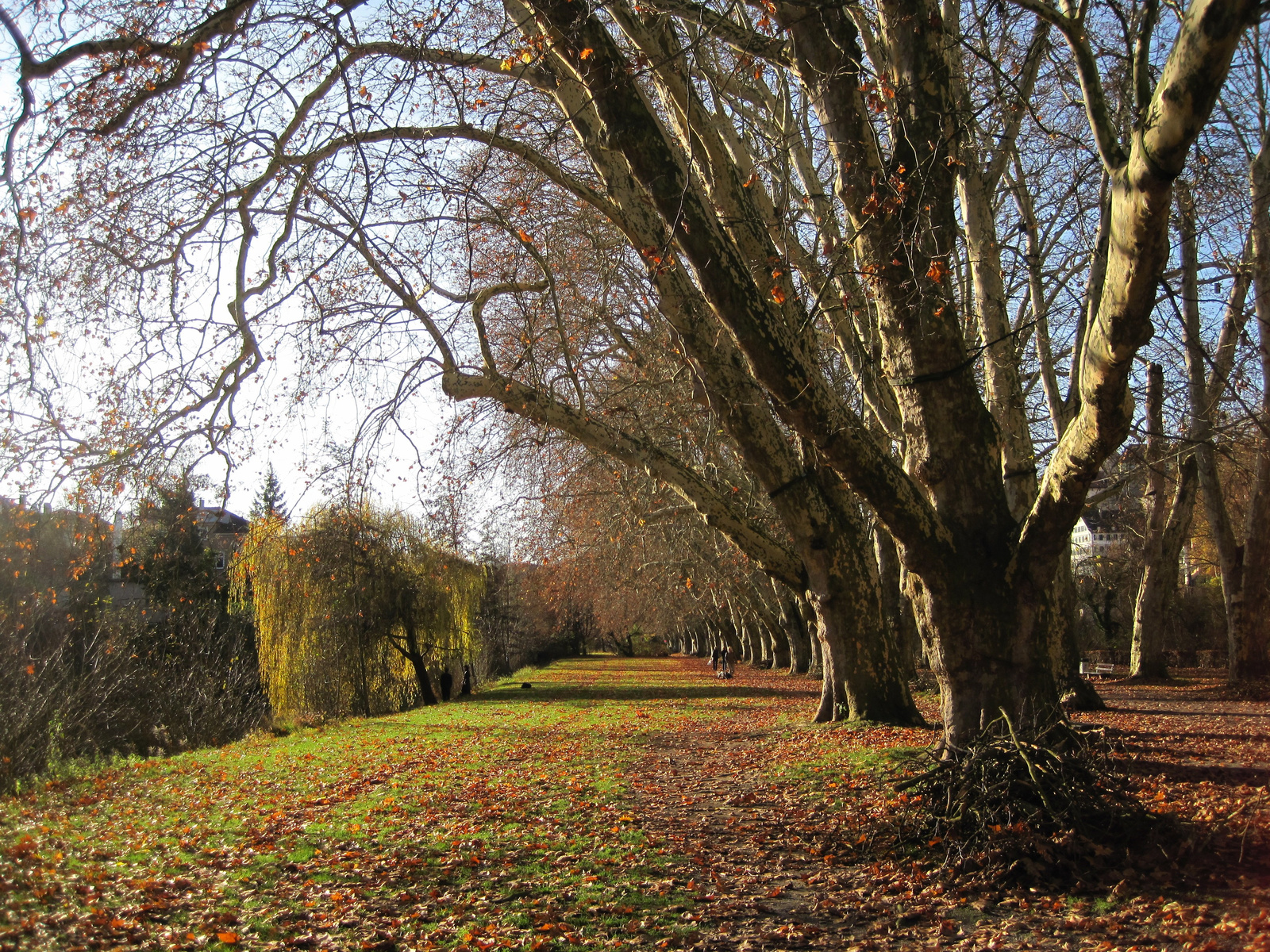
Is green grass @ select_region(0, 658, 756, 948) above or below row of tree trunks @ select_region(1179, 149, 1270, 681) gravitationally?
below

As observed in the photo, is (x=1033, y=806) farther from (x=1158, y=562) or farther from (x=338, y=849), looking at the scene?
(x=1158, y=562)

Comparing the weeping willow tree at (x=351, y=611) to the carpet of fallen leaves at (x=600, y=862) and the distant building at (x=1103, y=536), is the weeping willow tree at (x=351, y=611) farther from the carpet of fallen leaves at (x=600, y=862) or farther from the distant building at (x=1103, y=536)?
the distant building at (x=1103, y=536)

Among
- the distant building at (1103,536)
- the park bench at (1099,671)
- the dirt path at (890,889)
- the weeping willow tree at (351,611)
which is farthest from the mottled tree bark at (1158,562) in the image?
the weeping willow tree at (351,611)

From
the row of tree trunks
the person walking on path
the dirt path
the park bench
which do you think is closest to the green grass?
the dirt path

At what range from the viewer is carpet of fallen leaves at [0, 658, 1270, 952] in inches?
169

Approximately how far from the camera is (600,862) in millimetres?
5609

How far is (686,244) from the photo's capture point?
6.26m

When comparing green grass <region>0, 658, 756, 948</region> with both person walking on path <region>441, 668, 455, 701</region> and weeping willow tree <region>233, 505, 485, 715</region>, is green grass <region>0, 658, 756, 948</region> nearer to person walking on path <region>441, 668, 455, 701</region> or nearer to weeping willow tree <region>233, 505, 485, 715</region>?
weeping willow tree <region>233, 505, 485, 715</region>

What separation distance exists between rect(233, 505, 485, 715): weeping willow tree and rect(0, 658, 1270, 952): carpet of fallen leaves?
11283 millimetres

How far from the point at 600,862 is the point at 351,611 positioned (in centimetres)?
1843

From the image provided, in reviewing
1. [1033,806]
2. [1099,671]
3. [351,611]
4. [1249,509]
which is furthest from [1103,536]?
[1033,806]

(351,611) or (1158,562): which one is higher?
(1158,562)

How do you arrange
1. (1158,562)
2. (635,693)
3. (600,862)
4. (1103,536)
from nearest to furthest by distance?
(600,862) → (1158,562) → (635,693) → (1103,536)

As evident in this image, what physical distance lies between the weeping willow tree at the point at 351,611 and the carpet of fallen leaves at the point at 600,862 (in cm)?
1128
